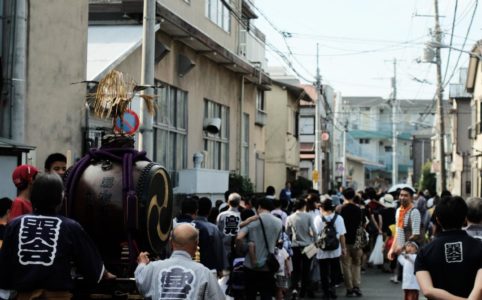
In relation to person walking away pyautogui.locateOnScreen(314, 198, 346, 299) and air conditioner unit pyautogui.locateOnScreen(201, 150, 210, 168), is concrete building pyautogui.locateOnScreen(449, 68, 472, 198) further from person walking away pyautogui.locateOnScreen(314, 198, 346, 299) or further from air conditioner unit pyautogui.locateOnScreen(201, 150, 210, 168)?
person walking away pyautogui.locateOnScreen(314, 198, 346, 299)

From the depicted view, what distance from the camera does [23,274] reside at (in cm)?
586

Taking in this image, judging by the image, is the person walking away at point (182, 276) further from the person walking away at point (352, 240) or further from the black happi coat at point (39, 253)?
the person walking away at point (352, 240)

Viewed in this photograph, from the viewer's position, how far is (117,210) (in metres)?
7.39

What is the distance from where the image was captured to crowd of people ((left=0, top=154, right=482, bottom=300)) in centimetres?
592

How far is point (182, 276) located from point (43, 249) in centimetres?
107

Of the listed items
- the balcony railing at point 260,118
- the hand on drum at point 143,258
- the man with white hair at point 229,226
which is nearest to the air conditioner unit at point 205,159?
the balcony railing at point 260,118

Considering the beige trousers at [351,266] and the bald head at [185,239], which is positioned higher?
the bald head at [185,239]

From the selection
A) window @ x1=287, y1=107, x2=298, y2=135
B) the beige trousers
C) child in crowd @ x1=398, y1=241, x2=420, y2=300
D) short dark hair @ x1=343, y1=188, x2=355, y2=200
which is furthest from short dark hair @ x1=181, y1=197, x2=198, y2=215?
window @ x1=287, y1=107, x2=298, y2=135

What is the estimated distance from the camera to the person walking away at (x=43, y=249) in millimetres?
5844

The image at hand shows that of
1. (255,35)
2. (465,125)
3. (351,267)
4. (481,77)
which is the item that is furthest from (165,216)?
(465,125)

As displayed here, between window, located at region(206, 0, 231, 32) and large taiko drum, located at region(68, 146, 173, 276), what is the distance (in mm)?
19599

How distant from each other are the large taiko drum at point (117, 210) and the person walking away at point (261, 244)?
457cm

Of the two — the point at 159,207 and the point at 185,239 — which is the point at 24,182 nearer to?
the point at 159,207

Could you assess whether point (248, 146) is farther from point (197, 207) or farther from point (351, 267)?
point (197, 207)
